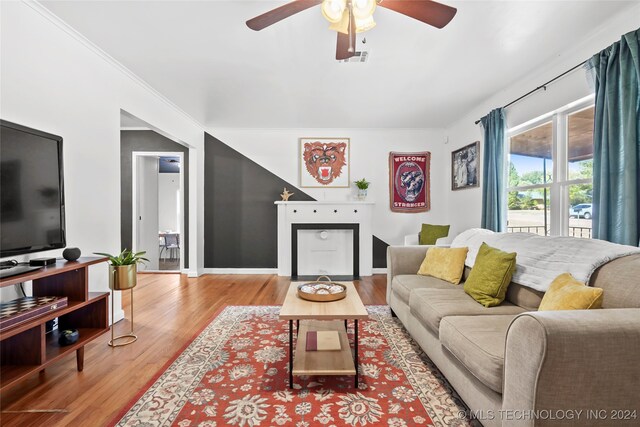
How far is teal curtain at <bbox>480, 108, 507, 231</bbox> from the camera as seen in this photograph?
3.39 meters

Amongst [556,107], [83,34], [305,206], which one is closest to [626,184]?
[556,107]

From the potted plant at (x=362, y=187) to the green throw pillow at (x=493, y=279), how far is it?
2866 millimetres

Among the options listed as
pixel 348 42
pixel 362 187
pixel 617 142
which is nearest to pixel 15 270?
pixel 348 42

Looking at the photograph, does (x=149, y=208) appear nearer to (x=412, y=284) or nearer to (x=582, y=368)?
(x=412, y=284)

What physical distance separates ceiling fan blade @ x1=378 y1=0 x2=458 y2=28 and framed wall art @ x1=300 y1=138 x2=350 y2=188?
3367mm

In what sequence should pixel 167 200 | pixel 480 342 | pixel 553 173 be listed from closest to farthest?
pixel 480 342
pixel 553 173
pixel 167 200

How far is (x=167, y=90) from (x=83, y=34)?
1053 millimetres

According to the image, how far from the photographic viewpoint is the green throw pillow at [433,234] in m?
4.36

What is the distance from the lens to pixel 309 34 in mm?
2307

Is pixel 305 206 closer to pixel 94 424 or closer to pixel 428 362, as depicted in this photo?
pixel 428 362

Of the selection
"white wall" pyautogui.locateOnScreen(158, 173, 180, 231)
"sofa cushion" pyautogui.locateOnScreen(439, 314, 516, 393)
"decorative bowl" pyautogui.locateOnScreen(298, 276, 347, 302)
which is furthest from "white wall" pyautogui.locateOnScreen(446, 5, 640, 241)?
"white wall" pyautogui.locateOnScreen(158, 173, 180, 231)

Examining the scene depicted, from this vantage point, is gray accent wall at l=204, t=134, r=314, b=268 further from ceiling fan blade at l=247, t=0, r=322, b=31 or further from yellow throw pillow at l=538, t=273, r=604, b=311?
yellow throw pillow at l=538, t=273, r=604, b=311

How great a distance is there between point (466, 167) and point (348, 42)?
3.25m

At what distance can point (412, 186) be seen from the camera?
509 centimetres
